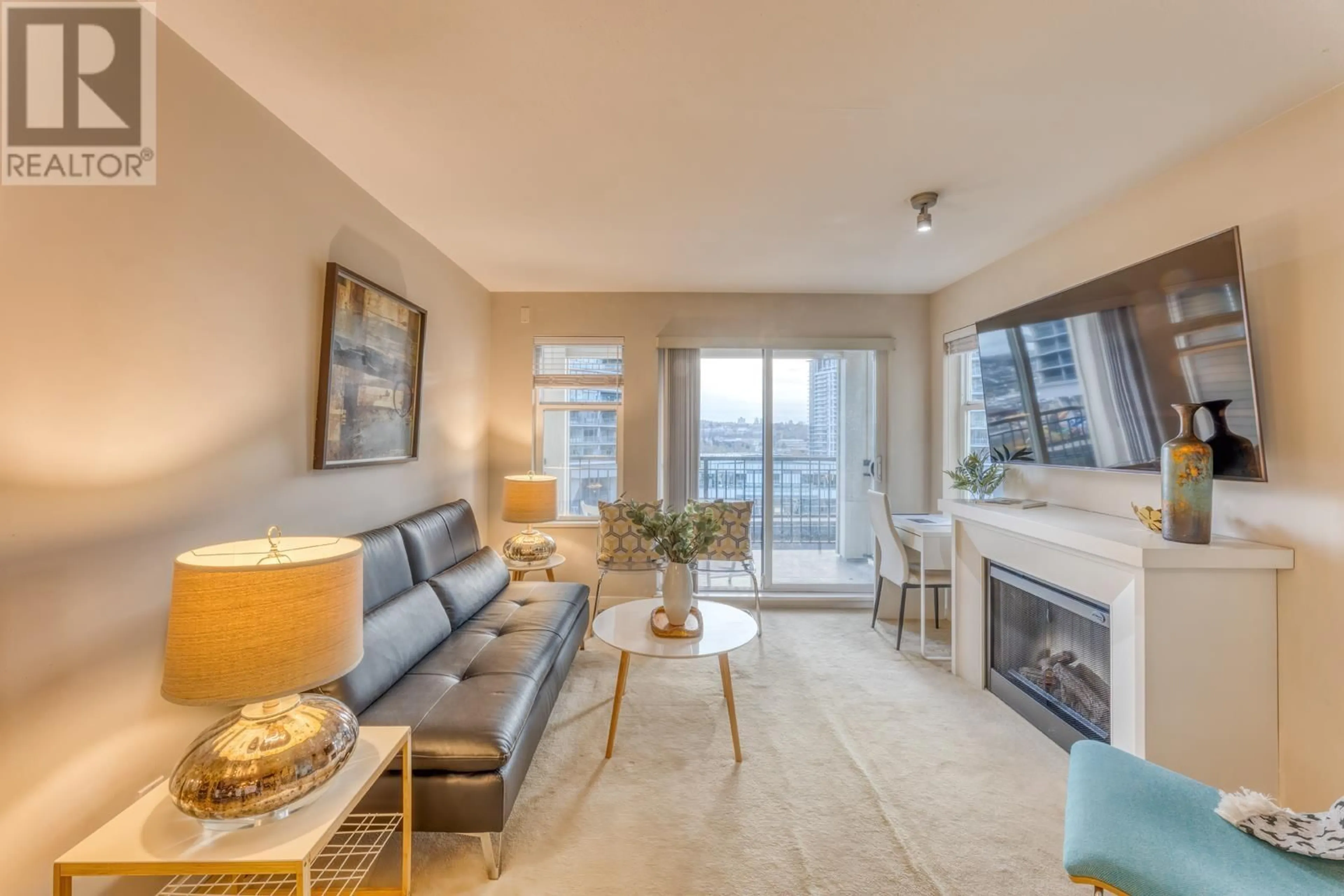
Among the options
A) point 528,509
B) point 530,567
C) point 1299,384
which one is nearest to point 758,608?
point 530,567

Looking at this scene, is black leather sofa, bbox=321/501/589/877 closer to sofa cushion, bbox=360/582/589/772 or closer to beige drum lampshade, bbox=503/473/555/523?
sofa cushion, bbox=360/582/589/772

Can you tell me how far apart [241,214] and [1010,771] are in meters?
3.48

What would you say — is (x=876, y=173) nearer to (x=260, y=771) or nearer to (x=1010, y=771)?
(x=1010, y=771)

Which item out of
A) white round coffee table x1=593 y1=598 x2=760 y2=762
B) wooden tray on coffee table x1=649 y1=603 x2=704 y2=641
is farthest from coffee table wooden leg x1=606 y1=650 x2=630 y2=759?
wooden tray on coffee table x1=649 y1=603 x2=704 y2=641

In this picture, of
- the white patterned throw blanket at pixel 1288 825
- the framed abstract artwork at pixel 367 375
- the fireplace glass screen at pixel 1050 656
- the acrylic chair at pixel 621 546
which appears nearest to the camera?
the white patterned throw blanket at pixel 1288 825

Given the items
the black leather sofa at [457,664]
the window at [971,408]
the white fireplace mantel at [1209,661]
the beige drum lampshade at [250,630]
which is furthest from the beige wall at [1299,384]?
the beige drum lampshade at [250,630]

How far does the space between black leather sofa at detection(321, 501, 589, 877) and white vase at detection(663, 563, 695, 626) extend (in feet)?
1.86

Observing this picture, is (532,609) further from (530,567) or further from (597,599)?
(597,599)

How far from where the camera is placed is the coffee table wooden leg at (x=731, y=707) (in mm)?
2125

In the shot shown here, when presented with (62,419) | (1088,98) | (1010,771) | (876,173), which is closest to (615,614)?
(1010,771)

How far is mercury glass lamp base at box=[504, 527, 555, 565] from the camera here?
329cm

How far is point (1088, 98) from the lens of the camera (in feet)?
5.32

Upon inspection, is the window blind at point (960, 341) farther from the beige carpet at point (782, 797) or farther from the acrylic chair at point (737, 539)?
the beige carpet at point (782, 797)

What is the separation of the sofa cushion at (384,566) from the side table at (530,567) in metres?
0.87
